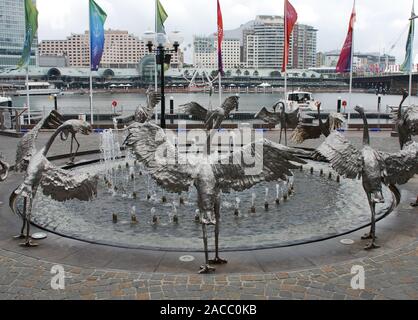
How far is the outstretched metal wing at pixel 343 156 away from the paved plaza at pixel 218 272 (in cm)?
142

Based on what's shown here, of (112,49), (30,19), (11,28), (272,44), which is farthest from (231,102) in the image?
(112,49)

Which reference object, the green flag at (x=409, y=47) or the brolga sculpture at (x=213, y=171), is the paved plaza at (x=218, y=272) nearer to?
the brolga sculpture at (x=213, y=171)

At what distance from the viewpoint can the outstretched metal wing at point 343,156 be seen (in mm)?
8336

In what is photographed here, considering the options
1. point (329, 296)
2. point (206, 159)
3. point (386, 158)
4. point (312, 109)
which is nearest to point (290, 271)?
point (329, 296)

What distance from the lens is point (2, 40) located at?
9925 cm

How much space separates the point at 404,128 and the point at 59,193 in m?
8.75

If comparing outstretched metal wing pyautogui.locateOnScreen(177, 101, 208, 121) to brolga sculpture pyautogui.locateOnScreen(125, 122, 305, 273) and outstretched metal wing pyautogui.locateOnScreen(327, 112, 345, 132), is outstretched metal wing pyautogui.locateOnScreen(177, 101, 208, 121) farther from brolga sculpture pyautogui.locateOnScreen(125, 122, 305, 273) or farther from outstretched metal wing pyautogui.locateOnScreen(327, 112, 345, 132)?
outstretched metal wing pyautogui.locateOnScreen(327, 112, 345, 132)

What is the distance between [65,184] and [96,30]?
1974 cm

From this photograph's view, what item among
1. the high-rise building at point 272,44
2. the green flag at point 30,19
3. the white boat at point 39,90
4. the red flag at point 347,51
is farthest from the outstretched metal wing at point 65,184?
the high-rise building at point 272,44

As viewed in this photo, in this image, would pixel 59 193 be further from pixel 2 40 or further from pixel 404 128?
pixel 2 40

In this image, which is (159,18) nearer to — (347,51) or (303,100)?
(347,51)

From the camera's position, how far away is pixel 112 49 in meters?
174

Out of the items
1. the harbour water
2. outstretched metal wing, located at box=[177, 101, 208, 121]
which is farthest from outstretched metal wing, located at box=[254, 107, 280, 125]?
the harbour water
